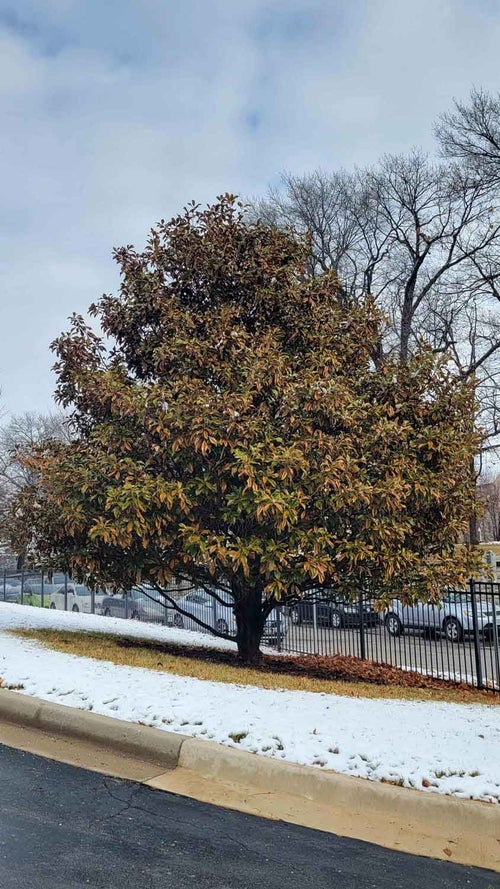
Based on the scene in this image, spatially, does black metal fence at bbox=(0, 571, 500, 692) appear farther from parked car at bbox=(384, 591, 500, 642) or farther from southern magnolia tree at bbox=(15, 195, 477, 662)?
southern magnolia tree at bbox=(15, 195, 477, 662)

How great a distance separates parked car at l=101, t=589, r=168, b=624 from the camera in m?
19.0

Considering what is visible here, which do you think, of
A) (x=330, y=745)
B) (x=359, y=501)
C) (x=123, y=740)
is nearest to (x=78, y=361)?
(x=359, y=501)

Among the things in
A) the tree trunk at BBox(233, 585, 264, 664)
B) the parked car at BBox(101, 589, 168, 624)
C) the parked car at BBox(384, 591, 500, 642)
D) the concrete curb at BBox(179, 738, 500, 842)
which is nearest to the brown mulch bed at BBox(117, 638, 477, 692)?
the tree trunk at BBox(233, 585, 264, 664)

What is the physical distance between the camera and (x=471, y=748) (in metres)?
5.81

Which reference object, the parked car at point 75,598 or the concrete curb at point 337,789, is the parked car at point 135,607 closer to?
the parked car at point 75,598

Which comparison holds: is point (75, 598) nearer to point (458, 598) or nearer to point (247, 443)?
point (458, 598)

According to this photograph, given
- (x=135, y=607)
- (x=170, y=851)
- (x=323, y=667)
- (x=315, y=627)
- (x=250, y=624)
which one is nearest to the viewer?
(x=170, y=851)

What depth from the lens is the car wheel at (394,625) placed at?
497 inches

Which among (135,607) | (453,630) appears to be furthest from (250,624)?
(135,607)

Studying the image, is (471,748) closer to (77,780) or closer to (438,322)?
(77,780)

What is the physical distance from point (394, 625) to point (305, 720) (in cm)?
688

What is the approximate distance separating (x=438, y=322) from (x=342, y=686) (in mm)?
24256

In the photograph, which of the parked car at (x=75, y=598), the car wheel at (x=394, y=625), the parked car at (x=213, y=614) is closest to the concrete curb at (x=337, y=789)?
the car wheel at (x=394, y=625)

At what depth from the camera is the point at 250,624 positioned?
34.8 feet
